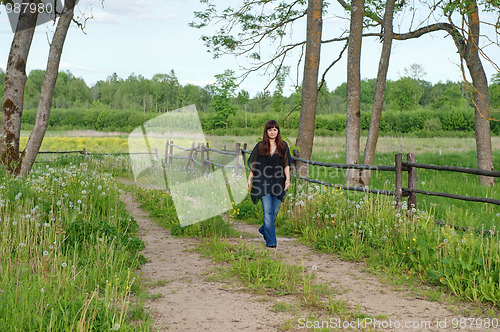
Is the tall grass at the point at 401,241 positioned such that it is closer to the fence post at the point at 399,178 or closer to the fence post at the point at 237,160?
the fence post at the point at 399,178

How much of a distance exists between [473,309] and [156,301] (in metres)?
3.13

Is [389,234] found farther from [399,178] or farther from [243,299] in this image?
[243,299]

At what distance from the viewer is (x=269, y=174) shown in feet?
20.8

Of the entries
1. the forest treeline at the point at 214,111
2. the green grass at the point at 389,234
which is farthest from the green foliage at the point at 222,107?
the green grass at the point at 389,234

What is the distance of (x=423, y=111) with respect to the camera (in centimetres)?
5731

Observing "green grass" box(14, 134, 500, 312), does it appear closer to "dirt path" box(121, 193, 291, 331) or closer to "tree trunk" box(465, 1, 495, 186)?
"dirt path" box(121, 193, 291, 331)

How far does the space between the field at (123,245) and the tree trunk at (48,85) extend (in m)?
2.07

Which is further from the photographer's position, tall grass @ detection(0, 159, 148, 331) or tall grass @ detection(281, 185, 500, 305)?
tall grass @ detection(281, 185, 500, 305)

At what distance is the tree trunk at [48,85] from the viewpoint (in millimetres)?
10078

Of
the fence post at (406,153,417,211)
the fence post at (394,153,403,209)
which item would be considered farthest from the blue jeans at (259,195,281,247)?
the fence post at (406,153,417,211)

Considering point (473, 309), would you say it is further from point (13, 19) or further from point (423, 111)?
point (423, 111)

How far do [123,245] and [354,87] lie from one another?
23.5 feet

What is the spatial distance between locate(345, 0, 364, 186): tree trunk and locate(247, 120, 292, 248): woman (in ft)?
14.9

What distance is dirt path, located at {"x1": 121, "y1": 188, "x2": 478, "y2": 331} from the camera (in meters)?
3.78
